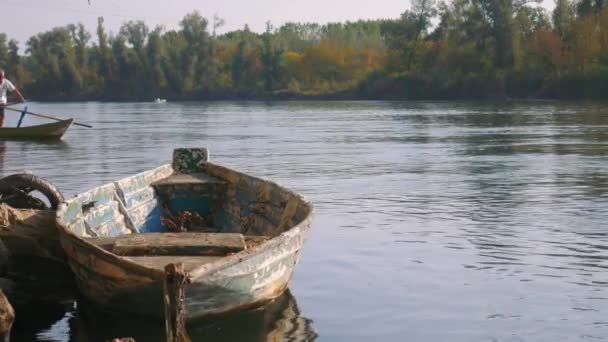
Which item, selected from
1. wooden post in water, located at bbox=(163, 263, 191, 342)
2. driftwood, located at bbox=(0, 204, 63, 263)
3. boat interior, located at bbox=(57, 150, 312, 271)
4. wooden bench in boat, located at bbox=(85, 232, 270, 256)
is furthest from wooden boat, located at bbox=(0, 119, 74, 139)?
wooden post in water, located at bbox=(163, 263, 191, 342)

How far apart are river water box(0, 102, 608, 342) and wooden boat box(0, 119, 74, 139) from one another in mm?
2962

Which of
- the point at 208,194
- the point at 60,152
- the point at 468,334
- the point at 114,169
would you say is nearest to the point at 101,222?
the point at 208,194

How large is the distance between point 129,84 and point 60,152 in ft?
375

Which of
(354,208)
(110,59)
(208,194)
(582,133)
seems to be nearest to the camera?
(208,194)

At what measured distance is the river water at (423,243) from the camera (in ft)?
29.2

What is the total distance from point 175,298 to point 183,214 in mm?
5315

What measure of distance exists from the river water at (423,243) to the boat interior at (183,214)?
2.29 feet

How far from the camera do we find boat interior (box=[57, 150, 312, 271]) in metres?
8.86

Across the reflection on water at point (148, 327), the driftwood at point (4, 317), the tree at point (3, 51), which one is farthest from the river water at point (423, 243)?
the tree at point (3, 51)

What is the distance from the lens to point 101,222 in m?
11.1

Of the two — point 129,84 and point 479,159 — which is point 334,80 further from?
point 479,159

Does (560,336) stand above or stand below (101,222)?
below

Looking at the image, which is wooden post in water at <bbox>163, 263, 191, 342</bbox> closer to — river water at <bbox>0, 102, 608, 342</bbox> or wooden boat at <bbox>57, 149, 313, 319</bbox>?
wooden boat at <bbox>57, 149, 313, 319</bbox>

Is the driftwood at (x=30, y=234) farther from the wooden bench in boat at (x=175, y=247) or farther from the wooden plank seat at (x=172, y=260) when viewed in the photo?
the wooden plank seat at (x=172, y=260)
